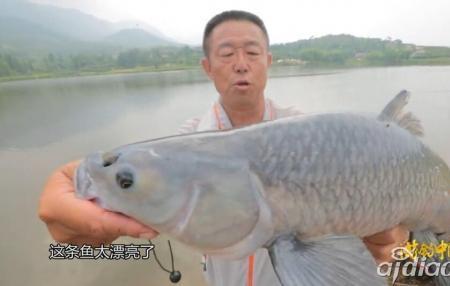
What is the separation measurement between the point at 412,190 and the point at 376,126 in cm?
31

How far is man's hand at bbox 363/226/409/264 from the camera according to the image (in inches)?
69.6

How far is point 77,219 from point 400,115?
55.5 inches

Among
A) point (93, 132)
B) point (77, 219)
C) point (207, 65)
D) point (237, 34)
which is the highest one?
point (237, 34)

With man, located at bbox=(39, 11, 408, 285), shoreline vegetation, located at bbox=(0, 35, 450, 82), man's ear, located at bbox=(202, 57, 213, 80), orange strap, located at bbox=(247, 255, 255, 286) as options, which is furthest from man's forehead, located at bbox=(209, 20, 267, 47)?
shoreline vegetation, located at bbox=(0, 35, 450, 82)

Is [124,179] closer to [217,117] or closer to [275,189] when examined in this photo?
[275,189]

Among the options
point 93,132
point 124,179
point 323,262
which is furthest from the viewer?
point 93,132

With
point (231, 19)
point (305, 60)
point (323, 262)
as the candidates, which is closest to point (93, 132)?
point (231, 19)

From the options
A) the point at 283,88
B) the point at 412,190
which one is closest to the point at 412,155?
the point at 412,190

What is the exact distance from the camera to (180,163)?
1310mm

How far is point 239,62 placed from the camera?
2184 mm

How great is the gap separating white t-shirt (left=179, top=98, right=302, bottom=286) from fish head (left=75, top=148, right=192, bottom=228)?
0.90 meters

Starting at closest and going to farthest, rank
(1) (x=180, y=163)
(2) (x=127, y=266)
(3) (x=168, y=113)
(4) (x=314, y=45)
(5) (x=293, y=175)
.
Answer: (1) (x=180, y=163)
(5) (x=293, y=175)
(2) (x=127, y=266)
(3) (x=168, y=113)
(4) (x=314, y=45)

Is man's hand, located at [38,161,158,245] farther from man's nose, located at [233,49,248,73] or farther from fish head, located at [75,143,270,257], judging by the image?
man's nose, located at [233,49,248,73]

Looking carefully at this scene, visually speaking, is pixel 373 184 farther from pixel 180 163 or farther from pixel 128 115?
pixel 128 115
